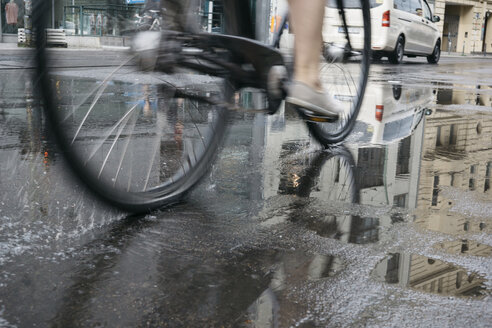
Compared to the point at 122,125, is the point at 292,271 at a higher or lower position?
lower

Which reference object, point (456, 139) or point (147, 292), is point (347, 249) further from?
point (456, 139)

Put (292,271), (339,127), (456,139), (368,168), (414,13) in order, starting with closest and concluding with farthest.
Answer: (292,271)
(368,168)
(339,127)
(456,139)
(414,13)

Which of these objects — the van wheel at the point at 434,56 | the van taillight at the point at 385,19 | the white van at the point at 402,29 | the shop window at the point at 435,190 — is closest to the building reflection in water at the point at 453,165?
the shop window at the point at 435,190

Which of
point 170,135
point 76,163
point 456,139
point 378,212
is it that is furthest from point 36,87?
point 456,139

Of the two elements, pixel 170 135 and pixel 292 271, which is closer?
pixel 292 271

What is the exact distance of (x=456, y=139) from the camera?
4996 mm

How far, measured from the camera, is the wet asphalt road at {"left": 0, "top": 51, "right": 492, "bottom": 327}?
186cm

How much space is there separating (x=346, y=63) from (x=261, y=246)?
2.14 m

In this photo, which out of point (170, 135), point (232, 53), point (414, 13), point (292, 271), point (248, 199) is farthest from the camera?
point (414, 13)

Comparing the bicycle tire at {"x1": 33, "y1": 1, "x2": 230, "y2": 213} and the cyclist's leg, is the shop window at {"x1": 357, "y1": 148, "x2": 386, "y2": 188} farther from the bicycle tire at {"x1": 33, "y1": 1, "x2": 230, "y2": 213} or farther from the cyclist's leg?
the bicycle tire at {"x1": 33, "y1": 1, "x2": 230, "y2": 213}

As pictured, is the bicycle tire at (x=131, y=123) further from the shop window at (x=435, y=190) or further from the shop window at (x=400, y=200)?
the shop window at (x=435, y=190)

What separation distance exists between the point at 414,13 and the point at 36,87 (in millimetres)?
17299

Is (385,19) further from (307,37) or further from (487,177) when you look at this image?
(307,37)

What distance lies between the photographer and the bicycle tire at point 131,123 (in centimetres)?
233
